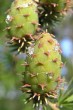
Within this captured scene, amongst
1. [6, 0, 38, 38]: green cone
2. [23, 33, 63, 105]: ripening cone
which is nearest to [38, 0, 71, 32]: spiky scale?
[6, 0, 38, 38]: green cone

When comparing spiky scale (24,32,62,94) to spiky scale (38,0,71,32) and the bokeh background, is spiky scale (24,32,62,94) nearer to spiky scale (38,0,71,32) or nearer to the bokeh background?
spiky scale (38,0,71,32)

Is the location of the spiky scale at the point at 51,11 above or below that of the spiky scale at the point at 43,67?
above

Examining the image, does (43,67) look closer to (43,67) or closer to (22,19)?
(43,67)

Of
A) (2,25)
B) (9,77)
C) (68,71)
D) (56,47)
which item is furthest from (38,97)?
(68,71)

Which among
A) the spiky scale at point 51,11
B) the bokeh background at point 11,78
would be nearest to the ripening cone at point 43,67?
the spiky scale at point 51,11

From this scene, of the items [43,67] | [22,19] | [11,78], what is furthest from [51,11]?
[11,78]

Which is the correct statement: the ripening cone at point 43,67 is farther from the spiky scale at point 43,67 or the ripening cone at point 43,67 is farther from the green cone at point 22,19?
the green cone at point 22,19

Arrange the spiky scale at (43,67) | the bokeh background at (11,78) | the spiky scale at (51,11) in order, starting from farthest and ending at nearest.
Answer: the bokeh background at (11,78) < the spiky scale at (51,11) < the spiky scale at (43,67)

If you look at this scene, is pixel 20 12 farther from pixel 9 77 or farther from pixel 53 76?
pixel 9 77
